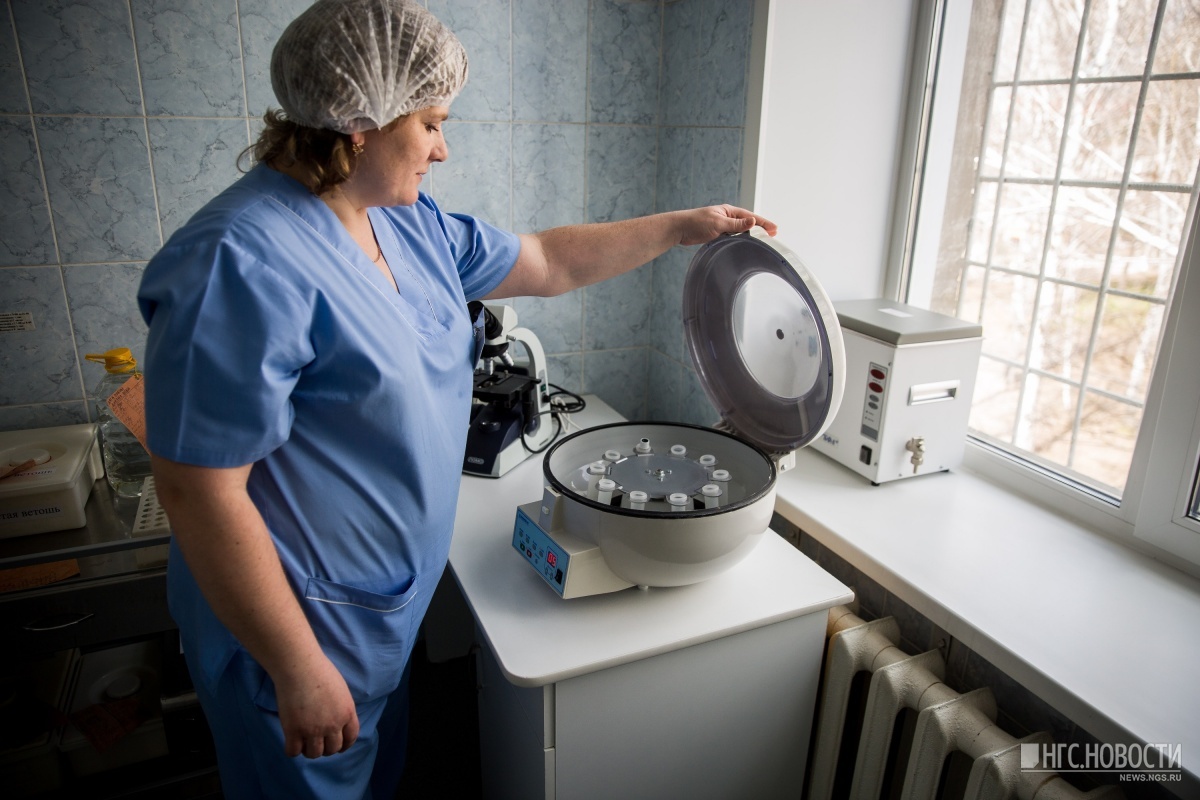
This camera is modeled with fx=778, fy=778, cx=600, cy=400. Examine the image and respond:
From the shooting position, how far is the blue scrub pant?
3.53ft

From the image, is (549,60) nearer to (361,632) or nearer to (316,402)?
(316,402)

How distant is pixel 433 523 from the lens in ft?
3.73

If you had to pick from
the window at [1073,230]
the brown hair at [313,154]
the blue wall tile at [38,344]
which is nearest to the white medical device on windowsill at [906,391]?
the window at [1073,230]

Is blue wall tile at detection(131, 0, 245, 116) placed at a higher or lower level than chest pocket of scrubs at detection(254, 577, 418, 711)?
higher

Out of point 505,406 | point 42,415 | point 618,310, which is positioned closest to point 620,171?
point 618,310

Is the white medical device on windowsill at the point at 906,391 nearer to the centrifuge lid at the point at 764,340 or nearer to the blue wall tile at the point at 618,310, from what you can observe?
the centrifuge lid at the point at 764,340

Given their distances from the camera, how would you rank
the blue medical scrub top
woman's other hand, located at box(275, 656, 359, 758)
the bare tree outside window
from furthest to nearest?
the bare tree outside window, woman's other hand, located at box(275, 656, 359, 758), the blue medical scrub top

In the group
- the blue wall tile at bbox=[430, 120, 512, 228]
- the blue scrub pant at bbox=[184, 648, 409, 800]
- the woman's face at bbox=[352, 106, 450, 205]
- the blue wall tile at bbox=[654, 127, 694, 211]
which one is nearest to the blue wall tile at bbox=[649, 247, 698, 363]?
the blue wall tile at bbox=[654, 127, 694, 211]

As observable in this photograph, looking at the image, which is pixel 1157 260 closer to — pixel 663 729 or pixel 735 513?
pixel 735 513

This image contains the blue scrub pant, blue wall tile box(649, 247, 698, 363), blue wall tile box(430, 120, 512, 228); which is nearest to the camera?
the blue scrub pant

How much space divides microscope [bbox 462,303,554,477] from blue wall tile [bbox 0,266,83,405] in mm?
937

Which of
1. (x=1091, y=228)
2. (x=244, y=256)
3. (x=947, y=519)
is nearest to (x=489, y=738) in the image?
(x=947, y=519)

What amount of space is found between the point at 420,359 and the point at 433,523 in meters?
0.25

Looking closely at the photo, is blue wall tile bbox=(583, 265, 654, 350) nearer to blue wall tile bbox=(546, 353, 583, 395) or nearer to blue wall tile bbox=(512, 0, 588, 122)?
blue wall tile bbox=(546, 353, 583, 395)
